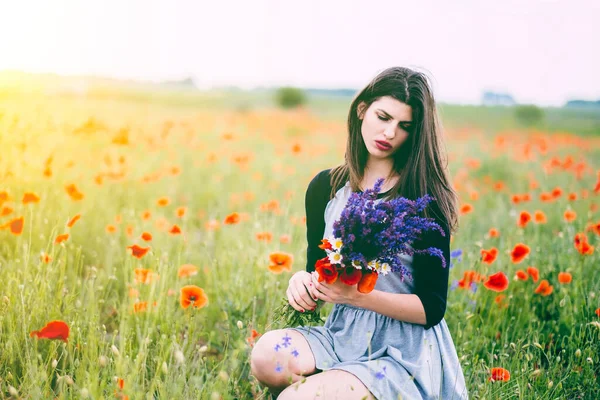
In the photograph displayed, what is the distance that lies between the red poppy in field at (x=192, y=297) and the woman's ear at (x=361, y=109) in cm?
86

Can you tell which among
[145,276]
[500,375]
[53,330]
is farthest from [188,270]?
[500,375]

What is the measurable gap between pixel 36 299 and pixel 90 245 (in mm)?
1378

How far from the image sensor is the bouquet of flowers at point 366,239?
1378mm

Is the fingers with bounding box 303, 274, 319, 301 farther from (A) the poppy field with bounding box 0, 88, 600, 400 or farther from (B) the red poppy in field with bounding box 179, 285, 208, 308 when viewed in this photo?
(B) the red poppy in field with bounding box 179, 285, 208, 308

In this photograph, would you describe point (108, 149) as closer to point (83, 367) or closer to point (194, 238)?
point (194, 238)

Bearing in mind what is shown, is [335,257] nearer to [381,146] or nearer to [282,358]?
[282,358]

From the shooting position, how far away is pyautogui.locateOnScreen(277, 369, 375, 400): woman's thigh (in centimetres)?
156

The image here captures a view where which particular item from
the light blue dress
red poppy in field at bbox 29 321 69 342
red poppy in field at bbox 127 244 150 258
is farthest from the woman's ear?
red poppy in field at bbox 29 321 69 342

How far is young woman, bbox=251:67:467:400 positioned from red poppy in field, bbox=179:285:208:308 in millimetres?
285

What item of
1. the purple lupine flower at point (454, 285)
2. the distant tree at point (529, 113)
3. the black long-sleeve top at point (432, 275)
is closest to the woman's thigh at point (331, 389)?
the black long-sleeve top at point (432, 275)

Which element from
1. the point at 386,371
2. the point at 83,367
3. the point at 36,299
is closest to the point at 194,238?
the point at 36,299

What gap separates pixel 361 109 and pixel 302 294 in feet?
2.41

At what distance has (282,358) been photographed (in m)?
1.68

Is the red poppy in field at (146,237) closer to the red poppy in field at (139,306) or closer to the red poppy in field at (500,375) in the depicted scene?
the red poppy in field at (139,306)
